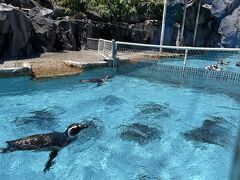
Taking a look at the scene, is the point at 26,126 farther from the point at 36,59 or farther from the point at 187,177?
the point at 36,59

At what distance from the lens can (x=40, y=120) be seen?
773cm

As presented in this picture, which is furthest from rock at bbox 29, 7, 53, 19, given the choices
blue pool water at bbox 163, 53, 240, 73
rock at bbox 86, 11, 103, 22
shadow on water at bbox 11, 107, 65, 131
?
shadow on water at bbox 11, 107, 65, 131

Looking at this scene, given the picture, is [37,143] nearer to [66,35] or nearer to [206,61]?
[66,35]

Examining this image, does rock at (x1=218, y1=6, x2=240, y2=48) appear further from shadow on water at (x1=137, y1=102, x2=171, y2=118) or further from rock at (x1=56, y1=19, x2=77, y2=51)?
shadow on water at (x1=137, y1=102, x2=171, y2=118)

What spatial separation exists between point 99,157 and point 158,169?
1.22 meters

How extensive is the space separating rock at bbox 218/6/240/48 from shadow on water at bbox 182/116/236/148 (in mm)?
22669

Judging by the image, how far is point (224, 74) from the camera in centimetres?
1299

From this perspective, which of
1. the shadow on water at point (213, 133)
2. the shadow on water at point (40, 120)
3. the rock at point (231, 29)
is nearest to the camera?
the shadow on water at point (213, 133)

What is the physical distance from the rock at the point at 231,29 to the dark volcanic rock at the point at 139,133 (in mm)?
Answer: 24261

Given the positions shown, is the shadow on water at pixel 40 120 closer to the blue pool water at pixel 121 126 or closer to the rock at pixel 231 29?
the blue pool water at pixel 121 126

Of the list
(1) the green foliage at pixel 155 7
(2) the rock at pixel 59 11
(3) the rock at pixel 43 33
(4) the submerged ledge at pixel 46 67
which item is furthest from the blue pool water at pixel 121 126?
(1) the green foliage at pixel 155 7

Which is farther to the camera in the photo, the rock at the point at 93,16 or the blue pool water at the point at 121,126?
the rock at the point at 93,16

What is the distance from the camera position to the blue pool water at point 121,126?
5668 mm

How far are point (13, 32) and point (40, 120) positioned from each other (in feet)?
26.4
